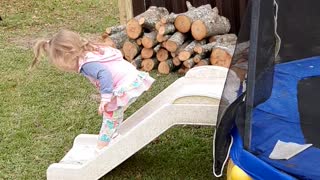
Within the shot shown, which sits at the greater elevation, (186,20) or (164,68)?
(186,20)

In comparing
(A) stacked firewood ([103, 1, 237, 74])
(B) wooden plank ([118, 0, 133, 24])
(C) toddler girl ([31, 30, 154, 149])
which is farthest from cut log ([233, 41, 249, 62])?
(B) wooden plank ([118, 0, 133, 24])

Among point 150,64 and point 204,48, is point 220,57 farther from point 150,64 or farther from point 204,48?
point 150,64

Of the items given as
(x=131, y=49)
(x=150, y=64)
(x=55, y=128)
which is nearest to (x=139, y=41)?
(x=131, y=49)

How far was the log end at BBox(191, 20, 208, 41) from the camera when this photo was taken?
16.8 feet

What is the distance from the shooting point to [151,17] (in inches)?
Result: 216

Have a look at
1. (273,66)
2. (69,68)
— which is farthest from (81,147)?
(273,66)

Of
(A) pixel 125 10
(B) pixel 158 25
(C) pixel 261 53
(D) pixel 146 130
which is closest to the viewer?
(C) pixel 261 53

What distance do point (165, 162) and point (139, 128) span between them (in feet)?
1.92

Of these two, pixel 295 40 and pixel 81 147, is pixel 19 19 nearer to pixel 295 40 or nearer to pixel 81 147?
pixel 81 147

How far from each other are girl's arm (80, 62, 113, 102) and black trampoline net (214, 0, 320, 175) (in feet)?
2.25

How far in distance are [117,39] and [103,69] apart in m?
2.59

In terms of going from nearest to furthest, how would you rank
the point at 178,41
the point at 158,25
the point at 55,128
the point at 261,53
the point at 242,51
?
the point at 261,53, the point at 242,51, the point at 55,128, the point at 178,41, the point at 158,25

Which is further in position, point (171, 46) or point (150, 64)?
point (150, 64)

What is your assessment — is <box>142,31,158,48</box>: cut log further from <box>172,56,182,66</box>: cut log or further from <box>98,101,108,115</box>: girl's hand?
<box>98,101,108,115</box>: girl's hand
